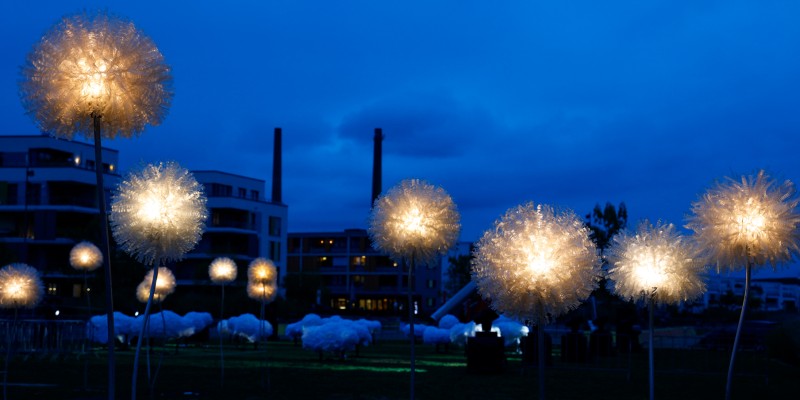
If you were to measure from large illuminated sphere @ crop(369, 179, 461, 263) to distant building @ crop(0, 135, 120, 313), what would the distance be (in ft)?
230

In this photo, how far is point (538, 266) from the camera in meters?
9.00

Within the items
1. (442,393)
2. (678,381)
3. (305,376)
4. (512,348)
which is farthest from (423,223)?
(512,348)

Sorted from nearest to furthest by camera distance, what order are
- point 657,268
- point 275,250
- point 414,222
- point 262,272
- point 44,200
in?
point 657,268, point 414,222, point 262,272, point 44,200, point 275,250

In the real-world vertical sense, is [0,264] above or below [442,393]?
above

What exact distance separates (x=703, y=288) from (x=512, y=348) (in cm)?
2945

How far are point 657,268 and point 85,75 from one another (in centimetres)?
837

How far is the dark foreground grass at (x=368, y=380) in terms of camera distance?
19688 millimetres

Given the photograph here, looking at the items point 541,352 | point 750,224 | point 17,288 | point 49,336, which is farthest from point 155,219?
point 49,336

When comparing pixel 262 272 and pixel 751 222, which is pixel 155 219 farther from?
pixel 262 272

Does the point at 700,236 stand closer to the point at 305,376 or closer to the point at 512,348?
the point at 305,376

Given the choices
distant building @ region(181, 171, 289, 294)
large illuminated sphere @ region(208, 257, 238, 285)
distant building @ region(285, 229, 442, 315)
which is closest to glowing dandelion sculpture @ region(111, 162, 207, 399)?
large illuminated sphere @ region(208, 257, 238, 285)

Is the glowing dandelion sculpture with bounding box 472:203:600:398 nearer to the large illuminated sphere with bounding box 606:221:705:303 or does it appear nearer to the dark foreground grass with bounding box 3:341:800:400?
the large illuminated sphere with bounding box 606:221:705:303

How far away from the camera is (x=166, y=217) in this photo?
11523mm

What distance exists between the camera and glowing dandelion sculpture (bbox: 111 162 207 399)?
1143 cm
